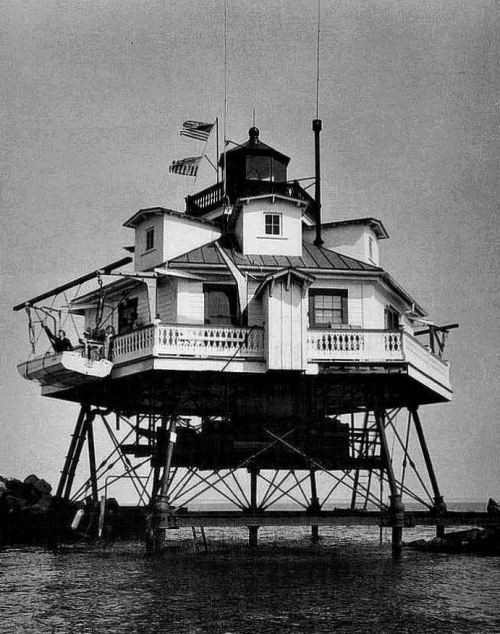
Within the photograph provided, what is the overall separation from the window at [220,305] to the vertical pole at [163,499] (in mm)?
4607

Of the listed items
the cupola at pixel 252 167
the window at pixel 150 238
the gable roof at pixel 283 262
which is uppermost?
the cupola at pixel 252 167

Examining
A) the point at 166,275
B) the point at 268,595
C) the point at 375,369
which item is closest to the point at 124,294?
the point at 166,275

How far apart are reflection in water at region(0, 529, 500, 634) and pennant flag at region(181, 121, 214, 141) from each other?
711 inches

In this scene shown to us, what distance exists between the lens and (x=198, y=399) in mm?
41000

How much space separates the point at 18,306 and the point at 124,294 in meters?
4.44

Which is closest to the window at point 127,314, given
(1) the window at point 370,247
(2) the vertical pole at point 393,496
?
(1) the window at point 370,247

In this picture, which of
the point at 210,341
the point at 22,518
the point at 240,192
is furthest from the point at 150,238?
the point at 22,518

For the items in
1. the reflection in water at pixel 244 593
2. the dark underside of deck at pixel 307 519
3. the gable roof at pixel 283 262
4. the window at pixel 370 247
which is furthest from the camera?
the window at pixel 370 247

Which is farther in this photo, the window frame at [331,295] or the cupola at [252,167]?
the cupola at [252,167]

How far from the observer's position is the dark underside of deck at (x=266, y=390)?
36.3 m

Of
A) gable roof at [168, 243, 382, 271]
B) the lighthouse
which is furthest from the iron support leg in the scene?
gable roof at [168, 243, 382, 271]

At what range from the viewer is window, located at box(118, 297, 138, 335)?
4097 centimetres

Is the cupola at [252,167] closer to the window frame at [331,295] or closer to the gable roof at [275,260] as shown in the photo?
the gable roof at [275,260]

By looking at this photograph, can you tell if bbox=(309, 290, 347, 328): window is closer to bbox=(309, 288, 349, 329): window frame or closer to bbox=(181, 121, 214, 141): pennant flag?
bbox=(309, 288, 349, 329): window frame
